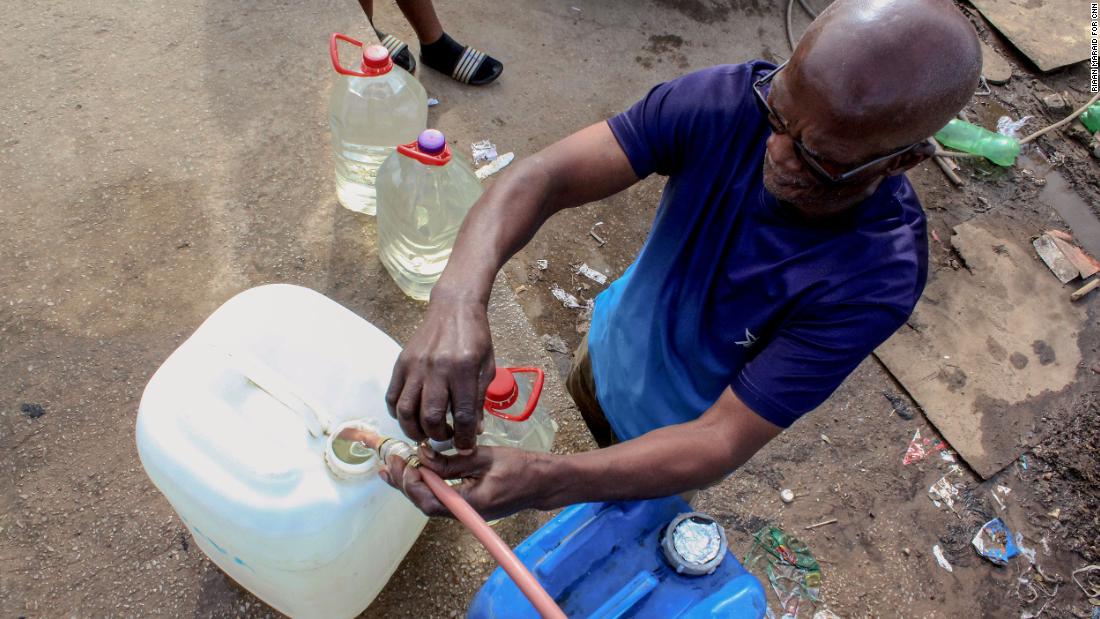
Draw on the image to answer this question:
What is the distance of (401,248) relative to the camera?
8.34ft

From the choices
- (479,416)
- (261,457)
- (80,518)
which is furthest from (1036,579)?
(80,518)

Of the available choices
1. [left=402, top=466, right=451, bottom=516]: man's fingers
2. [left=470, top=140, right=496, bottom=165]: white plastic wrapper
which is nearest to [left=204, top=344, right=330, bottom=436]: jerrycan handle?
[left=402, top=466, right=451, bottom=516]: man's fingers

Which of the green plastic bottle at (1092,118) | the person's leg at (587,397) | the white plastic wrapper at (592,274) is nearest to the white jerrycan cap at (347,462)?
the person's leg at (587,397)

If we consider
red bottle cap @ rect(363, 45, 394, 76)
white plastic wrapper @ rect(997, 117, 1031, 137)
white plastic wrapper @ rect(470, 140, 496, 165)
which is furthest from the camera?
white plastic wrapper @ rect(997, 117, 1031, 137)

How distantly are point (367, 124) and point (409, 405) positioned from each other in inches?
70.2

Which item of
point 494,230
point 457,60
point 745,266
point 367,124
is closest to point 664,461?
point 745,266

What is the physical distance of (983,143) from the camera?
4.14 metres

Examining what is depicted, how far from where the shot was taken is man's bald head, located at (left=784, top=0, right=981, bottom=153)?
116cm

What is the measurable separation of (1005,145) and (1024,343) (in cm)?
126

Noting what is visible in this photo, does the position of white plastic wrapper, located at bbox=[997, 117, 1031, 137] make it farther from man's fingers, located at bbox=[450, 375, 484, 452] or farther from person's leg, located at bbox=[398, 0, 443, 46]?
man's fingers, located at bbox=[450, 375, 484, 452]

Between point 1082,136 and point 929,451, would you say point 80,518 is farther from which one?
point 1082,136

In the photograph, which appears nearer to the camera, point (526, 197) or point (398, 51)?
point (526, 197)

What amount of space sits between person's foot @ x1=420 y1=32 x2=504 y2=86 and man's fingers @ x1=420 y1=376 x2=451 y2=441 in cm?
273

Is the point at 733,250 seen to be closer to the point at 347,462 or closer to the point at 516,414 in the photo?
the point at 516,414
